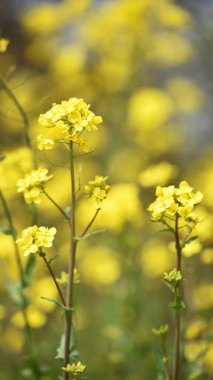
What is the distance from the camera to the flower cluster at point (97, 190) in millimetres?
1791

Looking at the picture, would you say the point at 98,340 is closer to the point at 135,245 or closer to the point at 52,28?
the point at 135,245

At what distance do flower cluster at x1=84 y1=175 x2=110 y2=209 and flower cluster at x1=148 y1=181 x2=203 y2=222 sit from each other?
6.4 inches

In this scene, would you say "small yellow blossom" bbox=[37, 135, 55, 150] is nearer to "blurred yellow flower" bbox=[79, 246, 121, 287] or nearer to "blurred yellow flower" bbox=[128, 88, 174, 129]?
"blurred yellow flower" bbox=[79, 246, 121, 287]

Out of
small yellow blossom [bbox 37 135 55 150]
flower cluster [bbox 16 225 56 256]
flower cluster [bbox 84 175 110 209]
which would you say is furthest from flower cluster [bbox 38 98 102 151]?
flower cluster [bbox 16 225 56 256]

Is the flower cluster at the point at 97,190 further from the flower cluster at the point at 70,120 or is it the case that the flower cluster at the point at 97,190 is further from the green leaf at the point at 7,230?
the green leaf at the point at 7,230

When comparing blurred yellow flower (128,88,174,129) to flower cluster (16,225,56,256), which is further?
blurred yellow flower (128,88,174,129)

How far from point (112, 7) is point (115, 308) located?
2459 millimetres

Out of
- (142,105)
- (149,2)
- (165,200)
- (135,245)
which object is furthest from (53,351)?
(149,2)

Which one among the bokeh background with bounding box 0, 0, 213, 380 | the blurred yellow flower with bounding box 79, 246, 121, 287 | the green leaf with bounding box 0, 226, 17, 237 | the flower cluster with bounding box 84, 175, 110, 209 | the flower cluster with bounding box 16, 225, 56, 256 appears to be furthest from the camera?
the blurred yellow flower with bounding box 79, 246, 121, 287

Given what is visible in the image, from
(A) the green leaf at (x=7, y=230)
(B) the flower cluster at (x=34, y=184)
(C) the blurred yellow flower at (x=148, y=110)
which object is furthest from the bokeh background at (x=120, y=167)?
(B) the flower cluster at (x=34, y=184)

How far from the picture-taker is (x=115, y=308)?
10.3 feet

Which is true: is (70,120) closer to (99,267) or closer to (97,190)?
(97,190)

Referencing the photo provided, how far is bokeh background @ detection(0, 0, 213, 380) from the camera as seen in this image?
2.82 meters

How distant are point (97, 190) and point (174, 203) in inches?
9.7
